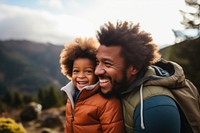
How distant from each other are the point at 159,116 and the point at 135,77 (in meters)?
0.51

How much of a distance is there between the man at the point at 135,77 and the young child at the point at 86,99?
12cm

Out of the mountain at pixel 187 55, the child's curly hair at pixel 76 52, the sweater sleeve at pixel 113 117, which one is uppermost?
the child's curly hair at pixel 76 52

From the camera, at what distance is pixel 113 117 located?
303 centimetres

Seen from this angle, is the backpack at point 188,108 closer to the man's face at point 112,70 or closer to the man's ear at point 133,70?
the man's ear at point 133,70

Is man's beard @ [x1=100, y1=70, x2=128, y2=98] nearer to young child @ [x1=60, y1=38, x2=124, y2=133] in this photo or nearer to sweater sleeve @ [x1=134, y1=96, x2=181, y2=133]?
young child @ [x1=60, y1=38, x2=124, y2=133]

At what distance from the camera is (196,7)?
22156 mm

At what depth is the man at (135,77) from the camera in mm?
2742

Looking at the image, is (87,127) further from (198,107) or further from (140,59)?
(198,107)

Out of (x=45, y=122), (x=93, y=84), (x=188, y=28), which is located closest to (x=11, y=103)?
(x=45, y=122)

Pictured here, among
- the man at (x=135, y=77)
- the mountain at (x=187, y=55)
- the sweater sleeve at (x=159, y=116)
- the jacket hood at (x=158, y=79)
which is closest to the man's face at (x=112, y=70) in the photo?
the man at (x=135, y=77)

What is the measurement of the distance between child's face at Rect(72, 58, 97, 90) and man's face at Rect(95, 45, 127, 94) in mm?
521

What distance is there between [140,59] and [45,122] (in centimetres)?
2657

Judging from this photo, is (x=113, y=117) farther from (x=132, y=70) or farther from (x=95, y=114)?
(x=132, y=70)

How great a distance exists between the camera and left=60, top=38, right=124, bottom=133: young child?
305cm
